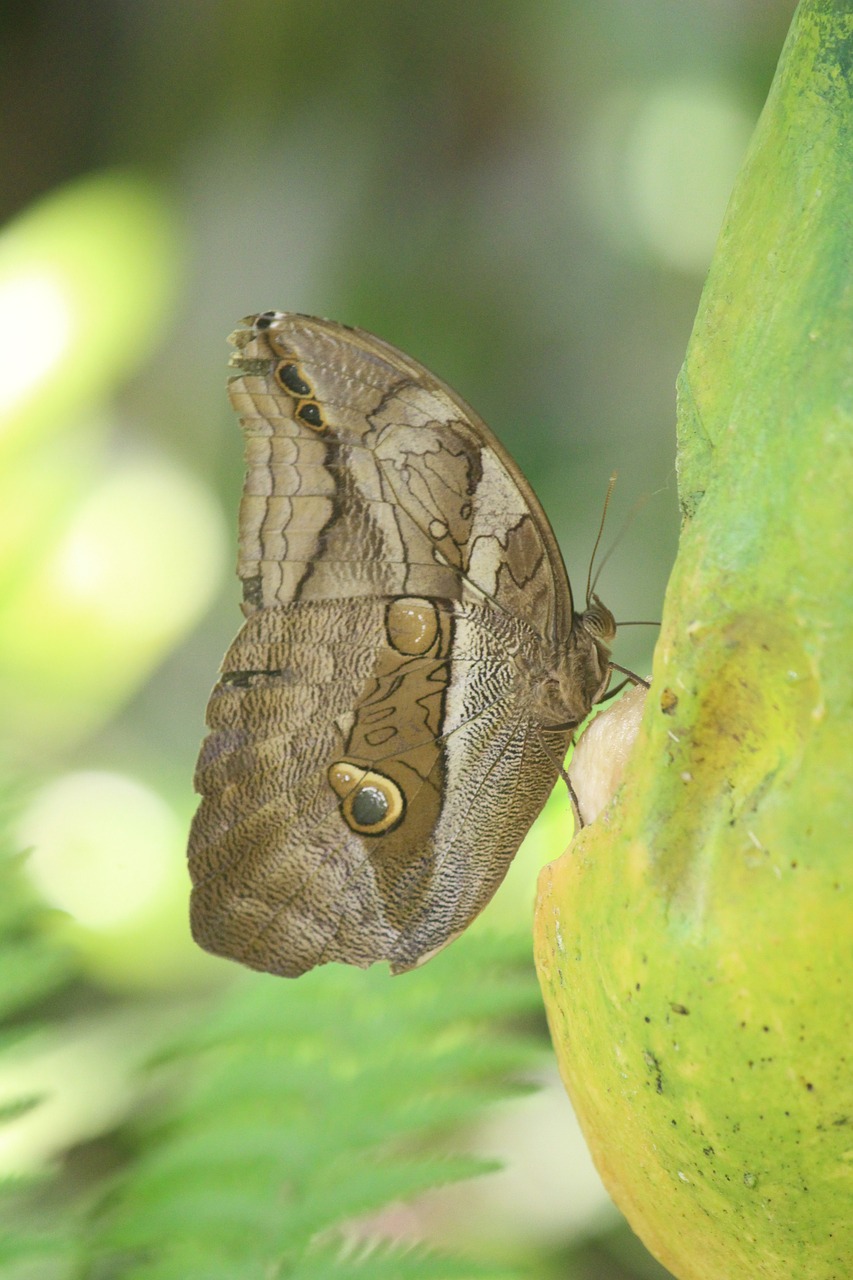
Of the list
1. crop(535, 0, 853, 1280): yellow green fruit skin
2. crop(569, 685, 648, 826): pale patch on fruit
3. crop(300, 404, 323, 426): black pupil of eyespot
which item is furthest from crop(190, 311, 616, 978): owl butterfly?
crop(535, 0, 853, 1280): yellow green fruit skin

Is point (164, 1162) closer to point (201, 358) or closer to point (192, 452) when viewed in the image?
point (192, 452)

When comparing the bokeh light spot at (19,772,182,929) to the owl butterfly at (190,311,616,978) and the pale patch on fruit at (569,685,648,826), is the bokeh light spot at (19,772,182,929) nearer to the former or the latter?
the owl butterfly at (190,311,616,978)

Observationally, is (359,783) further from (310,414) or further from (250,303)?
(250,303)

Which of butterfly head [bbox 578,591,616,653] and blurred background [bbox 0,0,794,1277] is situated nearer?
butterfly head [bbox 578,591,616,653]

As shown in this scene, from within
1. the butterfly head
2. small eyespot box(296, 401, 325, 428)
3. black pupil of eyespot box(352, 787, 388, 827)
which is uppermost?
small eyespot box(296, 401, 325, 428)

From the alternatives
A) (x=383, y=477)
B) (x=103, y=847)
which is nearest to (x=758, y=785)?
(x=383, y=477)

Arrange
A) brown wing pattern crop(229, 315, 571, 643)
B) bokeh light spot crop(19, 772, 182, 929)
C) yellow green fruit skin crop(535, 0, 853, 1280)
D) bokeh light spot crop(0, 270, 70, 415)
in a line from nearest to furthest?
Answer: yellow green fruit skin crop(535, 0, 853, 1280) → brown wing pattern crop(229, 315, 571, 643) → bokeh light spot crop(19, 772, 182, 929) → bokeh light spot crop(0, 270, 70, 415)

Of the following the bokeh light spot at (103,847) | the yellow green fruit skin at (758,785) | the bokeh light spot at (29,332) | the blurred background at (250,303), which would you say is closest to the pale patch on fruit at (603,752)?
the yellow green fruit skin at (758,785)

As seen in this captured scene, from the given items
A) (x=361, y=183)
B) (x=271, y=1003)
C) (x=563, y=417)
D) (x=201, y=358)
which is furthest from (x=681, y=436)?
(x=201, y=358)
